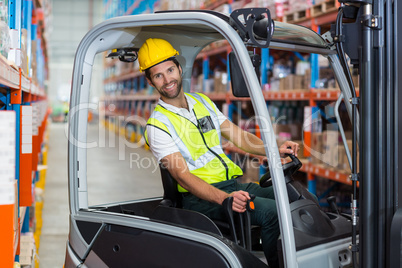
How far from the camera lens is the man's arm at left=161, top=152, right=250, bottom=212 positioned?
278 centimetres

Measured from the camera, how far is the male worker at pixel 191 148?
282cm

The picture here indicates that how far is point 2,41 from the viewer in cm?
272

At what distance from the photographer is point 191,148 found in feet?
10.2

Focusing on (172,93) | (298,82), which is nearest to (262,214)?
(172,93)

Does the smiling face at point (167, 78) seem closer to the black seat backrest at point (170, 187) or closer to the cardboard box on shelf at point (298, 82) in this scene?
the black seat backrest at point (170, 187)

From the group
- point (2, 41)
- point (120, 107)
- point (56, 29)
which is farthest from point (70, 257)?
point (56, 29)

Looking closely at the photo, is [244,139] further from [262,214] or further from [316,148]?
[316,148]

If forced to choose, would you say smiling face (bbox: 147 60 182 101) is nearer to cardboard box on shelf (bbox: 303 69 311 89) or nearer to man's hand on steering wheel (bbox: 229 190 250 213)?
man's hand on steering wheel (bbox: 229 190 250 213)

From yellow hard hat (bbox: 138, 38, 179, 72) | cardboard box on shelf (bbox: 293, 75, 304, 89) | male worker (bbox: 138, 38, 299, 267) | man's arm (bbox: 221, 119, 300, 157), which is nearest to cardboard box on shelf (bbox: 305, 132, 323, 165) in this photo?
cardboard box on shelf (bbox: 293, 75, 304, 89)

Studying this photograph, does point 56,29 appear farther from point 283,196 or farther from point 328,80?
point 283,196

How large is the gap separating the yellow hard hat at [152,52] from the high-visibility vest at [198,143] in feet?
1.01

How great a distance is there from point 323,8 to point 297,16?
66cm

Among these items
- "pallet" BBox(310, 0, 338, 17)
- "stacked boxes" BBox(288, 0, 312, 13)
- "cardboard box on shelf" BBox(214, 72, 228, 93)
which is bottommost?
"cardboard box on shelf" BBox(214, 72, 228, 93)

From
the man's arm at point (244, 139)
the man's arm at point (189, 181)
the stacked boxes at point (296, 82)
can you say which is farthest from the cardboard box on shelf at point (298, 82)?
the man's arm at point (189, 181)
